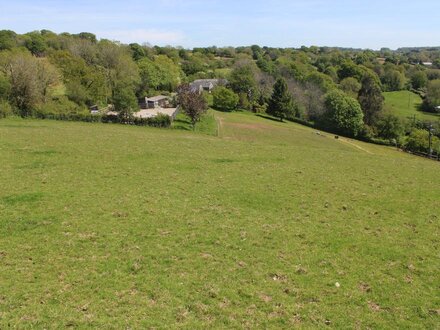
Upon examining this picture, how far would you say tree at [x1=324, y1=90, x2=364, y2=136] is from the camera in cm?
7938

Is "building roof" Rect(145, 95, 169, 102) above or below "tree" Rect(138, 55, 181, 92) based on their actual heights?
below

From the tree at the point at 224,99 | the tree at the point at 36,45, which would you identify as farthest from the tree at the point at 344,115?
the tree at the point at 36,45

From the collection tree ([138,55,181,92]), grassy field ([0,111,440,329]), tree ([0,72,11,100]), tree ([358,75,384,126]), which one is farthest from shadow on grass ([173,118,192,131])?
tree ([358,75,384,126])

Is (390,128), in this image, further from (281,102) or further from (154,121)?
(154,121)

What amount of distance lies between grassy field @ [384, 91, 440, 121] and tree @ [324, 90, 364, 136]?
27169 millimetres

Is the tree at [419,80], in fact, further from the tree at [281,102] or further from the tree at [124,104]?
the tree at [124,104]

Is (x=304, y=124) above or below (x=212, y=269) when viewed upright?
below

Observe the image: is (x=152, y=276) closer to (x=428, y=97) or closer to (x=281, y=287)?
(x=281, y=287)

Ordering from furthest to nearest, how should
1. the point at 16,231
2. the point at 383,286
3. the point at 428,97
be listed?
the point at 428,97, the point at 16,231, the point at 383,286

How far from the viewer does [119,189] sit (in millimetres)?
17328

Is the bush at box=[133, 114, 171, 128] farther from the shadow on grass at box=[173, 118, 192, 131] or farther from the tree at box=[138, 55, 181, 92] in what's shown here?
the tree at box=[138, 55, 181, 92]

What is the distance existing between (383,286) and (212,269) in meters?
4.78

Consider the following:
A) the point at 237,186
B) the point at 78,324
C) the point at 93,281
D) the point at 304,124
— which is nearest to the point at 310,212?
the point at 237,186

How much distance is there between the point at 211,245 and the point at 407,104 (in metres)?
131
